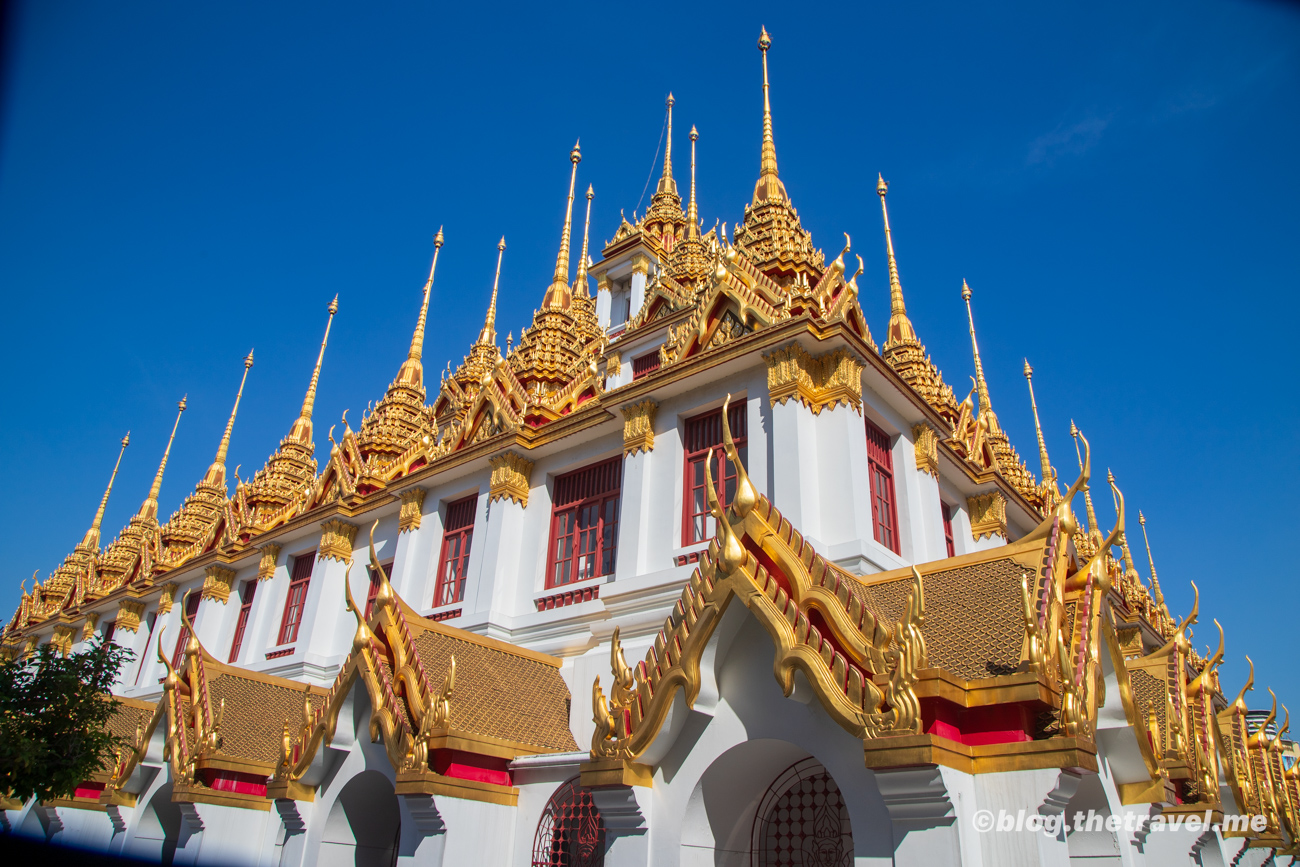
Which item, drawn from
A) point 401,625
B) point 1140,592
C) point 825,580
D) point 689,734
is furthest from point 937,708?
point 1140,592

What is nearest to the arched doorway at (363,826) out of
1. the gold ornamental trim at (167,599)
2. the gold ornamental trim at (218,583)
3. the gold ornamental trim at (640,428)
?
the gold ornamental trim at (640,428)

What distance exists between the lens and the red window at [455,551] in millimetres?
16391

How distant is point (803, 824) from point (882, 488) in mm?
6251

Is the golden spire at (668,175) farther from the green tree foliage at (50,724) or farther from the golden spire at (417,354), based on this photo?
the green tree foliage at (50,724)

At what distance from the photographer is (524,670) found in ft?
41.7

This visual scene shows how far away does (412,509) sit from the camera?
1759cm

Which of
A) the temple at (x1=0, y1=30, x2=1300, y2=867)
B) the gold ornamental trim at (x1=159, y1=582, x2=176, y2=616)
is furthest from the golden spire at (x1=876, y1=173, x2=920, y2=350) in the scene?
the gold ornamental trim at (x1=159, y1=582, x2=176, y2=616)

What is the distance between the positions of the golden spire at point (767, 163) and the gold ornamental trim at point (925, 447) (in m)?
5.13

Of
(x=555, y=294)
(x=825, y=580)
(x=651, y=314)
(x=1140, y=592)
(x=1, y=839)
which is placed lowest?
(x=1, y=839)

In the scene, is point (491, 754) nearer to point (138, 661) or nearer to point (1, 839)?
point (1, 839)

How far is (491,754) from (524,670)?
2630 millimetres

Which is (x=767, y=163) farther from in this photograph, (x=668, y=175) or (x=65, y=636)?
(x=65, y=636)

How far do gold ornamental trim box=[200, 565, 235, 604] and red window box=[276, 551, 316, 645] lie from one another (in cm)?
291

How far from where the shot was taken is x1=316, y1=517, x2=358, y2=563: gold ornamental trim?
1931 centimetres
